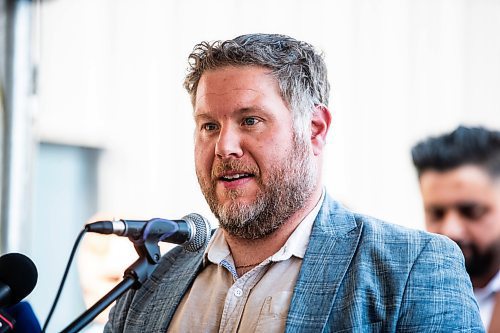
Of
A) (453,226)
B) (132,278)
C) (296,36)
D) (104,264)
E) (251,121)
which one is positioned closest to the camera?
(132,278)

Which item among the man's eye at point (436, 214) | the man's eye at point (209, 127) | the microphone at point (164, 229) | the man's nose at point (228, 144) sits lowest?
the man's eye at point (436, 214)

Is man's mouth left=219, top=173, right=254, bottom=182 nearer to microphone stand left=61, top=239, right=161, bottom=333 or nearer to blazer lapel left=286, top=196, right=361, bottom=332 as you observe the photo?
blazer lapel left=286, top=196, right=361, bottom=332

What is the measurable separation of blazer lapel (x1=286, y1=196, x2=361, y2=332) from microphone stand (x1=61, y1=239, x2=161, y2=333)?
386 mm

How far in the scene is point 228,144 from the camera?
6.28 feet

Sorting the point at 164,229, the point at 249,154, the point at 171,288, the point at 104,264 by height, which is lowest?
the point at 104,264

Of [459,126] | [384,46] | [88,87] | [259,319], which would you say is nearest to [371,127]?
[384,46]

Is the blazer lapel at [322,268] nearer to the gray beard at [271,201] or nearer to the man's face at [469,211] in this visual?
the gray beard at [271,201]

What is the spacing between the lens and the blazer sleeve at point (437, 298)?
1677mm

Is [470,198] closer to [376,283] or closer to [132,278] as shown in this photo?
[376,283]

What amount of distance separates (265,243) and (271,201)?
0.12m

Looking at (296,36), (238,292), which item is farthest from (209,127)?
(296,36)

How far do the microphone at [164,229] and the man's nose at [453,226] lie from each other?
126 cm

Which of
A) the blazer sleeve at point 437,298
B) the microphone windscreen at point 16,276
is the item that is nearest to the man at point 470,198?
the blazer sleeve at point 437,298

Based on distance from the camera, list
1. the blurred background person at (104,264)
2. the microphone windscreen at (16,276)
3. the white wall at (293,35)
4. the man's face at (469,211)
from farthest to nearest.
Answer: the white wall at (293,35)
the blurred background person at (104,264)
the man's face at (469,211)
the microphone windscreen at (16,276)
